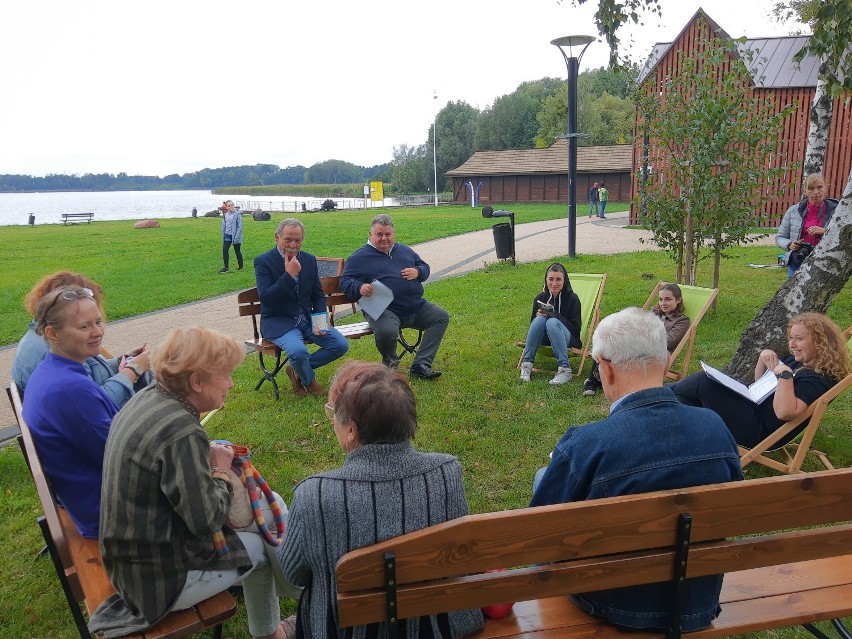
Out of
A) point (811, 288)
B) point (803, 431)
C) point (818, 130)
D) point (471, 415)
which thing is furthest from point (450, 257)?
point (803, 431)

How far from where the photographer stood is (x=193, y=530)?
2.36 m

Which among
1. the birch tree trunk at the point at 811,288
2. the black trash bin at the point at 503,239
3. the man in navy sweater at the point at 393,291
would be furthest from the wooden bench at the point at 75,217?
the birch tree trunk at the point at 811,288

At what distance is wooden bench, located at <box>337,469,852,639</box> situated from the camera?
6.31ft

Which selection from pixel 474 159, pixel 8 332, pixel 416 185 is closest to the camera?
pixel 8 332

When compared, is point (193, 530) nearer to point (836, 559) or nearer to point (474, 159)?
point (836, 559)

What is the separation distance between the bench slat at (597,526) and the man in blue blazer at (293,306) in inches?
177

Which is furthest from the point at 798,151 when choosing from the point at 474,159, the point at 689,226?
the point at 474,159

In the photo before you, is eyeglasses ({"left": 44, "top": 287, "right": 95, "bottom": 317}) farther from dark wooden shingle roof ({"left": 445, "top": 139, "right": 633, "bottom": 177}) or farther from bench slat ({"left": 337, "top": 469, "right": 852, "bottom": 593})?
dark wooden shingle roof ({"left": 445, "top": 139, "right": 633, "bottom": 177})

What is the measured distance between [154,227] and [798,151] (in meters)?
30.1

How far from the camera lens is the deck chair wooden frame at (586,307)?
7002mm

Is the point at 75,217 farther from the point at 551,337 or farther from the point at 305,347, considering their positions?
the point at 551,337

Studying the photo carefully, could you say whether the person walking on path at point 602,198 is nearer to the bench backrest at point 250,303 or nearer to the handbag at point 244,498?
the bench backrest at point 250,303

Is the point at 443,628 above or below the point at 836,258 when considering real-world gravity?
below

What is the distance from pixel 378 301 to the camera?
702 cm
